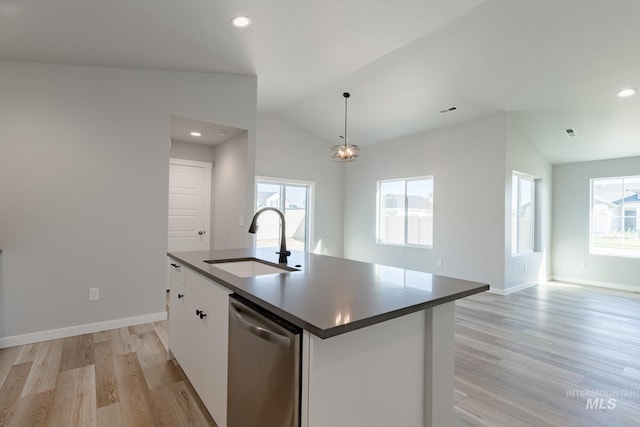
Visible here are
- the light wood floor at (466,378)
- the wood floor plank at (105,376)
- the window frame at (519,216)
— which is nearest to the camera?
the light wood floor at (466,378)

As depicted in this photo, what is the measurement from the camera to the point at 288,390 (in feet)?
3.53

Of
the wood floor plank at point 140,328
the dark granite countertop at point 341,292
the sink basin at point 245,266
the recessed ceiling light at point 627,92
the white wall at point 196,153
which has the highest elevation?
the recessed ceiling light at point 627,92

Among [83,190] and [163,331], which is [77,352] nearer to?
[163,331]

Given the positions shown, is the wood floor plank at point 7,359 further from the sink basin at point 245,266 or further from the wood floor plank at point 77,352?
the sink basin at point 245,266

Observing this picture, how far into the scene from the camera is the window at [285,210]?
6414 millimetres

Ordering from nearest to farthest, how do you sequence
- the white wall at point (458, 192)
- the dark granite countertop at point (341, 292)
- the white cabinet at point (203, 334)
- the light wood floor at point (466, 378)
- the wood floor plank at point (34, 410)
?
the dark granite countertop at point (341, 292), the white cabinet at point (203, 334), the wood floor plank at point (34, 410), the light wood floor at point (466, 378), the white wall at point (458, 192)

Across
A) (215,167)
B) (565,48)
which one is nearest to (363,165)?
(215,167)

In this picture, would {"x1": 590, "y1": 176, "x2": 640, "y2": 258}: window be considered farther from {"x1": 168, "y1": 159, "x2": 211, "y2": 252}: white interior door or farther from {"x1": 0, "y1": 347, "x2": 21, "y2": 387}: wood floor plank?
{"x1": 0, "y1": 347, "x2": 21, "y2": 387}: wood floor plank

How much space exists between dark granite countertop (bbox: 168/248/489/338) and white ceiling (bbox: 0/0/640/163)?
2202mm

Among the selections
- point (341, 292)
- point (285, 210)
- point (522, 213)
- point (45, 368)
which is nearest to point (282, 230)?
point (341, 292)

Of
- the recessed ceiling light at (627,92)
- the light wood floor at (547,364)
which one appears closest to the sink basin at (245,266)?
the light wood floor at (547,364)

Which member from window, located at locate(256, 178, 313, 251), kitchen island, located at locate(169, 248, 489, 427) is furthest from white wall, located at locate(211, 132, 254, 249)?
kitchen island, located at locate(169, 248, 489, 427)

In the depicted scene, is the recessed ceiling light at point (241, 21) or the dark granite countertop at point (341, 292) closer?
the dark granite countertop at point (341, 292)

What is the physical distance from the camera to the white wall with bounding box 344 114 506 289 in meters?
4.97
